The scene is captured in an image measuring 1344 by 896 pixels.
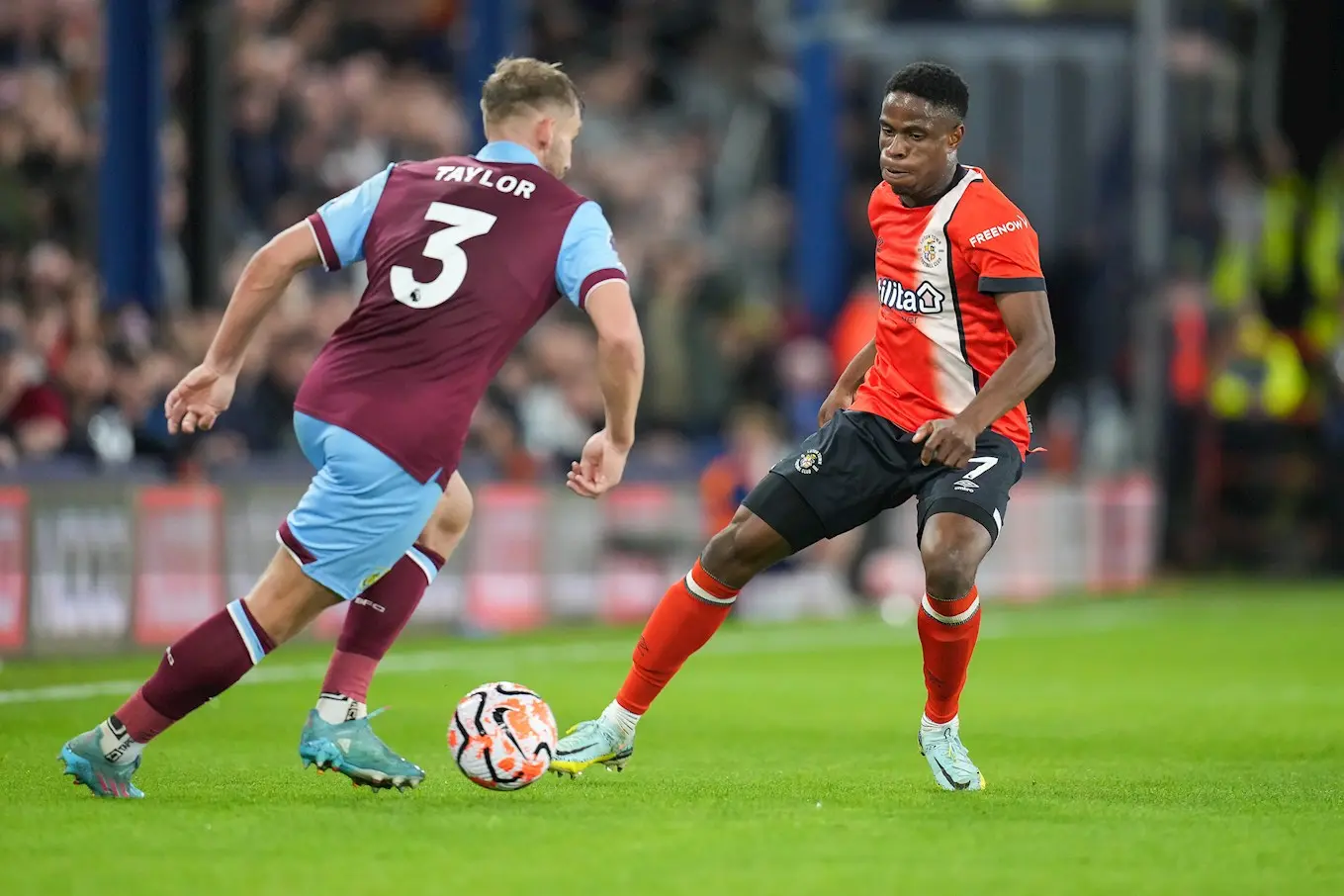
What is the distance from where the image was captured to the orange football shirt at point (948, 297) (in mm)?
7664

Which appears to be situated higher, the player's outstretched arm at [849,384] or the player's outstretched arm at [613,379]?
the player's outstretched arm at [613,379]

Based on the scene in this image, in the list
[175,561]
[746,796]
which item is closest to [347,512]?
[746,796]

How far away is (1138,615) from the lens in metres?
18.8

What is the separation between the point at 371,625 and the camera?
24.4ft

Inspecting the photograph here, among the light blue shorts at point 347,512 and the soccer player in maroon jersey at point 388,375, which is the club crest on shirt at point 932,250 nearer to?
the soccer player in maroon jersey at point 388,375

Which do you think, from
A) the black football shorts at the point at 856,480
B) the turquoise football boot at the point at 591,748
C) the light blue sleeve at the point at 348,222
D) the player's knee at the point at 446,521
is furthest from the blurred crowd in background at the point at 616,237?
the black football shorts at the point at 856,480

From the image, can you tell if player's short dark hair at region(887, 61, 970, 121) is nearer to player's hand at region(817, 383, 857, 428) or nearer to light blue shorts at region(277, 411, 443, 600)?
player's hand at region(817, 383, 857, 428)

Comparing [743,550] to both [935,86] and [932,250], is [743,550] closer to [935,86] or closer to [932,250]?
[932,250]

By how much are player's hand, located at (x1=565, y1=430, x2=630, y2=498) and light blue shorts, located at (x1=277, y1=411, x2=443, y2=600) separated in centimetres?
53

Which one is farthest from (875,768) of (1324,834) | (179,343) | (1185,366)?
(1185,366)

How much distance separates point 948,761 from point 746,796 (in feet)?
2.53

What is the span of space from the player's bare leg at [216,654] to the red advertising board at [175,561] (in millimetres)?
7668

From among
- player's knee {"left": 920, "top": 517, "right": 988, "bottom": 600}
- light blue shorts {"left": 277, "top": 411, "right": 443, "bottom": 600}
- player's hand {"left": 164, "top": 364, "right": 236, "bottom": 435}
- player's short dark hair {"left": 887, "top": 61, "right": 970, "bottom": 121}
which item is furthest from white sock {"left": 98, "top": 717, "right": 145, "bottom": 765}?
player's short dark hair {"left": 887, "top": 61, "right": 970, "bottom": 121}

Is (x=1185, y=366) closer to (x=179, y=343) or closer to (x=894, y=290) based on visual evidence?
(x=179, y=343)
